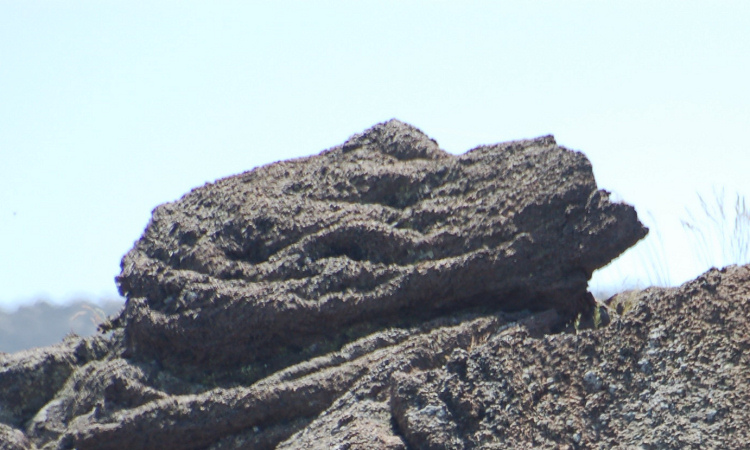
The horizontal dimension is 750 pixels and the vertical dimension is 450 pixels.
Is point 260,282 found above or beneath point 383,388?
above

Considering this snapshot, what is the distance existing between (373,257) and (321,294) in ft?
1.50

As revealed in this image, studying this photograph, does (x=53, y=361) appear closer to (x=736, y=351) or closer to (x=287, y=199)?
(x=287, y=199)

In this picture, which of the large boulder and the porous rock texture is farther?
the large boulder

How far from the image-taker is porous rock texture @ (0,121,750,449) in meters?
5.90

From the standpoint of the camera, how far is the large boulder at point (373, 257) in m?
6.19

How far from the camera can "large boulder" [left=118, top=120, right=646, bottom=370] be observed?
6191 mm

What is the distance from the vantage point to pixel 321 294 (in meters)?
6.21

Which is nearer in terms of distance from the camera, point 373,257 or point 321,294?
point 321,294

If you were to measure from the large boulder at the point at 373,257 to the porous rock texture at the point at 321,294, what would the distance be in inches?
0.4

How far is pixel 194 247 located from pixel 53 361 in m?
1.44

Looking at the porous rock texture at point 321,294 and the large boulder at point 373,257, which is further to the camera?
the large boulder at point 373,257

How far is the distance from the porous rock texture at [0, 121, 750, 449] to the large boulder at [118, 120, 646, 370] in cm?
1

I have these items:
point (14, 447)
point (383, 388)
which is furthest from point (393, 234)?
point (14, 447)

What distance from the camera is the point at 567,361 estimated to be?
4.62m
